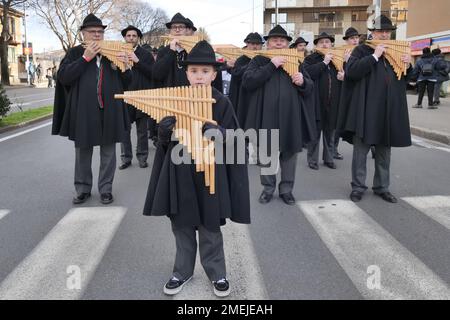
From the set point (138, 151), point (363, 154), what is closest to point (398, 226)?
point (363, 154)

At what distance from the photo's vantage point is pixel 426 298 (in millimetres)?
3410

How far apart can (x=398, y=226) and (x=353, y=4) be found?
5805 cm

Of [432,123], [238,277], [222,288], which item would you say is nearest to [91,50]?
[238,277]

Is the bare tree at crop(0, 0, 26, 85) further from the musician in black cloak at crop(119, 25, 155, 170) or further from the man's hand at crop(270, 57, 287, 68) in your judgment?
the man's hand at crop(270, 57, 287, 68)

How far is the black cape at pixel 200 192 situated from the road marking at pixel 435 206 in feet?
8.96

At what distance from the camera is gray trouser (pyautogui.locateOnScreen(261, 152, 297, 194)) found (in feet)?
19.2

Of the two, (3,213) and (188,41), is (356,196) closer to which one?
(188,41)

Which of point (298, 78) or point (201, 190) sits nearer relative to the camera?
point (201, 190)

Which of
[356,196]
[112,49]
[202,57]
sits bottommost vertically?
[356,196]

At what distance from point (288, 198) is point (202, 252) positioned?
2.51 m

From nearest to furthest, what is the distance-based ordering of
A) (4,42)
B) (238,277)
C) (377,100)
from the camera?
(238,277)
(377,100)
(4,42)

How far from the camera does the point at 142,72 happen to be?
7.75 meters

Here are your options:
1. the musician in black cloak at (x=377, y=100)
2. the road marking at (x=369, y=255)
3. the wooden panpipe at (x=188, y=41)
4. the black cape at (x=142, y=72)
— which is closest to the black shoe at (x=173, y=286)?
the road marking at (x=369, y=255)

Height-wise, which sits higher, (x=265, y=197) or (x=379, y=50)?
(x=379, y=50)
